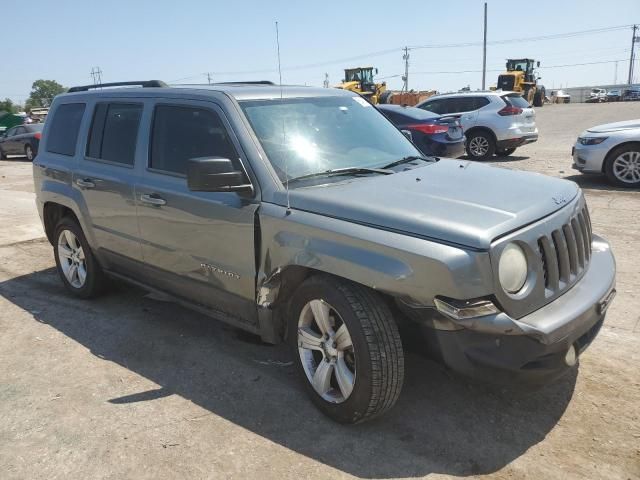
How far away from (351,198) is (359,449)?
1.33m

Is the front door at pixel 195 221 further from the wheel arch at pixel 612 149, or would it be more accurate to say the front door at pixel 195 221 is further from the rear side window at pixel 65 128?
the wheel arch at pixel 612 149

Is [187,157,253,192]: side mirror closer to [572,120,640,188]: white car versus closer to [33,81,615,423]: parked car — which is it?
[33,81,615,423]: parked car

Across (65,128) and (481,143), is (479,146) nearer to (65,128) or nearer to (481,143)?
(481,143)

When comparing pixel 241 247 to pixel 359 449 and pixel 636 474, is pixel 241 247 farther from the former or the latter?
pixel 636 474

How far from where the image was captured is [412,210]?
9.39 feet

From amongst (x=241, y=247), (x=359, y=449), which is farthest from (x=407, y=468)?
(x=241, y=247)

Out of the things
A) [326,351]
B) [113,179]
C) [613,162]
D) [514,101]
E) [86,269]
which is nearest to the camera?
[326,351]

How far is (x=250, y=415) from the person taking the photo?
328 centimetres

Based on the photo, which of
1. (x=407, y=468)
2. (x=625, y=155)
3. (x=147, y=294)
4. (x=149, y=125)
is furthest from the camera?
(x=625, y=155)

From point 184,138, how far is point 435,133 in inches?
337

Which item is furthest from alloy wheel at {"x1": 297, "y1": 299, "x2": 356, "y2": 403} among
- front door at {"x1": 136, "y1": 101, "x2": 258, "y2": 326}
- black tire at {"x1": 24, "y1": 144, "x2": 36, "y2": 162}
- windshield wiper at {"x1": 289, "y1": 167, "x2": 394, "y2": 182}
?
black tire at {"x1": 24, "y1": 144, "x2": 36, "y2": 162}

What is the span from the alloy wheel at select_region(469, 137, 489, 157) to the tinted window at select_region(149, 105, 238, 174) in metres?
11.1

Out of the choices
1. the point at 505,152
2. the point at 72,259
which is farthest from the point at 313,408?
the point at 505,152

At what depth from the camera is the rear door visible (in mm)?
4316
